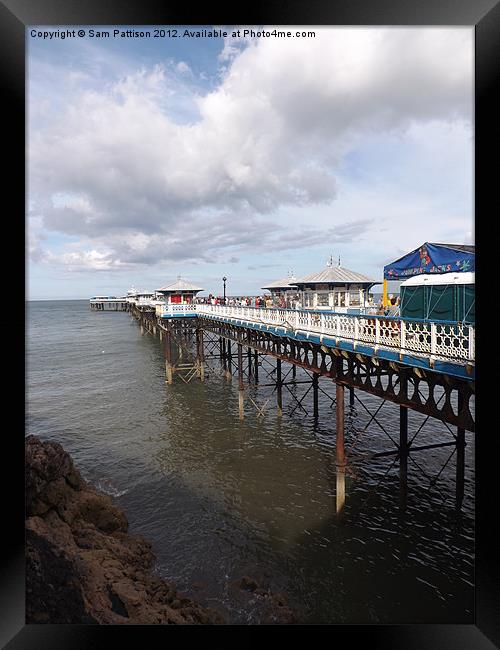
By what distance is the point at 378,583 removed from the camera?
28.3 feet

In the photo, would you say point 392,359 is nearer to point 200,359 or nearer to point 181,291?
point 200,359

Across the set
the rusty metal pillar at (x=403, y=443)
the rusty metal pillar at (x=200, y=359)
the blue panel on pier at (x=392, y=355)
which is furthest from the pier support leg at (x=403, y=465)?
the rusty metal pillar at (x=200, y=359)

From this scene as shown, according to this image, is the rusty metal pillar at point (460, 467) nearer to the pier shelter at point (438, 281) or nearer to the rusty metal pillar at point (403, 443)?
the rusty metal pillar at point (403, 443)

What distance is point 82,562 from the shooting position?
297 inches

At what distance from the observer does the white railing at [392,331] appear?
280 inches

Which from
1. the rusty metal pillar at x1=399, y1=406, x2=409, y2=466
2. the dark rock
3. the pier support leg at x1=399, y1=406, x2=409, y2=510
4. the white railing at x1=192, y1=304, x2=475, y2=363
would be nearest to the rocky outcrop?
the dark rock

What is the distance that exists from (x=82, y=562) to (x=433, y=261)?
405 inches

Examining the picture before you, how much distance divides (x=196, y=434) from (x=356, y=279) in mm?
10848

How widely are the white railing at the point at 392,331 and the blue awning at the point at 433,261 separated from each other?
1.34 meters

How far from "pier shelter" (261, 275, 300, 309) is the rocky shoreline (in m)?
12.8

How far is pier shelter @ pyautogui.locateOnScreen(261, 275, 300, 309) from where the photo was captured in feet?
69.0

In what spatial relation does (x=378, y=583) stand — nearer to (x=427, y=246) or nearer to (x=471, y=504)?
(x=471, y=504)
